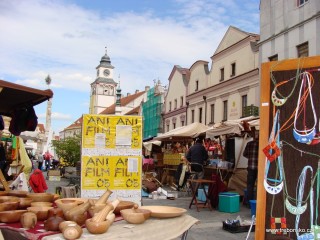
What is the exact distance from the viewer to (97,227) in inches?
104

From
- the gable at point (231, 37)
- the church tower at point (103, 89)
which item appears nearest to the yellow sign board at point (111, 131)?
the gable at point (231, 37)

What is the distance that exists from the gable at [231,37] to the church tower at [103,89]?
267ft

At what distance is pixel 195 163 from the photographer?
414 inches

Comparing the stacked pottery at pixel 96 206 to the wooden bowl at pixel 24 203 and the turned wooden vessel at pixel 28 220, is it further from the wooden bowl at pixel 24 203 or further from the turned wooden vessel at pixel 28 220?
the wooden bowl at pixel 24 203

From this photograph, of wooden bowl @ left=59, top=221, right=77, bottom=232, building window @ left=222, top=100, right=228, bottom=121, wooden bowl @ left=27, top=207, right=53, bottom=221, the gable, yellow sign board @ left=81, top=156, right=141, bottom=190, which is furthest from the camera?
building window @ left=222, top=100, right=228, bottom=121

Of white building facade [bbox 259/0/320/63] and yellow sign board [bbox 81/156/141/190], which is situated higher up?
white building facade [bbox 259/0/320/63]

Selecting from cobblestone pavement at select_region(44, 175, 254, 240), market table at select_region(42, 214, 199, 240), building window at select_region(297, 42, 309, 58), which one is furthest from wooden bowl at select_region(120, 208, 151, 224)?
building window at select_region(297, 42, 309, 58)

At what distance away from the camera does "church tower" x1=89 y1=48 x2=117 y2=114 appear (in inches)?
4313

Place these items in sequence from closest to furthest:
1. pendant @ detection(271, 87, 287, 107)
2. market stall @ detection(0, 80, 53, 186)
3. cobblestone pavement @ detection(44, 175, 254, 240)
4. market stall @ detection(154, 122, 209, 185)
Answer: pendant @ detection(271, 87, 287, 107) → market stall @ detection(0, 80, 53, 186) → cobblestone pavement @ detection(44, 175, 254, 240) → market stall @ detection(154, 122, 209, 185)

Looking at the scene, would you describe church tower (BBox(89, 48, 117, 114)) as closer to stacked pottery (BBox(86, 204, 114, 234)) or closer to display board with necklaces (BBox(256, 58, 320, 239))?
display board with necklaces (BBox(256, 58, 320, 239))

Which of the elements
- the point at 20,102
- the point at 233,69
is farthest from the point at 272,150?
the point at 233,69

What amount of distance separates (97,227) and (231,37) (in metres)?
26.8

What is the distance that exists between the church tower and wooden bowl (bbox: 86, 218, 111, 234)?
10620cm

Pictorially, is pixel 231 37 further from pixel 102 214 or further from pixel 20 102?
pixel 102 214
